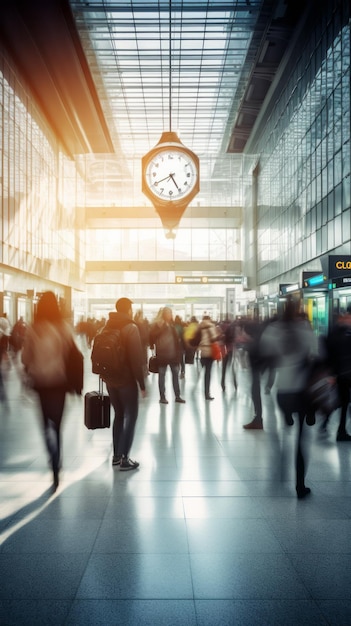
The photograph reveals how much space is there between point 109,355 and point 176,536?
6.90ft

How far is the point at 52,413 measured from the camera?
5.48 m

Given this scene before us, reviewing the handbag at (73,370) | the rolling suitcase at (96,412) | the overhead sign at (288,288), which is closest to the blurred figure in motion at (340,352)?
the rolling suitcase at (96,412)

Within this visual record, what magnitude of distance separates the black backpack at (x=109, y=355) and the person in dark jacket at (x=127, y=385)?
2.4 inches

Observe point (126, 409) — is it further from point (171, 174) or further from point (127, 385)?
point (171, 174)

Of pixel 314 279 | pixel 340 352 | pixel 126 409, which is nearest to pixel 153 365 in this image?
pixel 340 352

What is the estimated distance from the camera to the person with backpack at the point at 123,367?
5793 millimetres

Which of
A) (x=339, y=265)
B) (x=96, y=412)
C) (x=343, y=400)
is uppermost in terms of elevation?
(x=339, y=265)

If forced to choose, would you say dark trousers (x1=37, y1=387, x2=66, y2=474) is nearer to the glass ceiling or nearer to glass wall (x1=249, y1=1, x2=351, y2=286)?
the glass ceiling

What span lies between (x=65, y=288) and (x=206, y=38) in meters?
23.6

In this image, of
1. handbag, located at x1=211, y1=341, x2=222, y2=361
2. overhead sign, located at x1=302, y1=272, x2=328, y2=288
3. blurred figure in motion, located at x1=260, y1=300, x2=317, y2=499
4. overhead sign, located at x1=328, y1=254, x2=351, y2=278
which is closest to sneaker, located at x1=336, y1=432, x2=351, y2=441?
blurred figure in motion, located at x1=260, y1=300, x2=317, y2=499

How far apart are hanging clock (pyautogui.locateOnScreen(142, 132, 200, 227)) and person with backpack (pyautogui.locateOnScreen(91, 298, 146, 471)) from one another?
3215mm

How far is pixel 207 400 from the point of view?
1157 centimetres

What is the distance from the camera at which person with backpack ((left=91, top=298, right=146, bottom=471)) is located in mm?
5793

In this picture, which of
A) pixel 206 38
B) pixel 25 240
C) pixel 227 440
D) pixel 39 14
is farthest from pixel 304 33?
pixel 227 440
